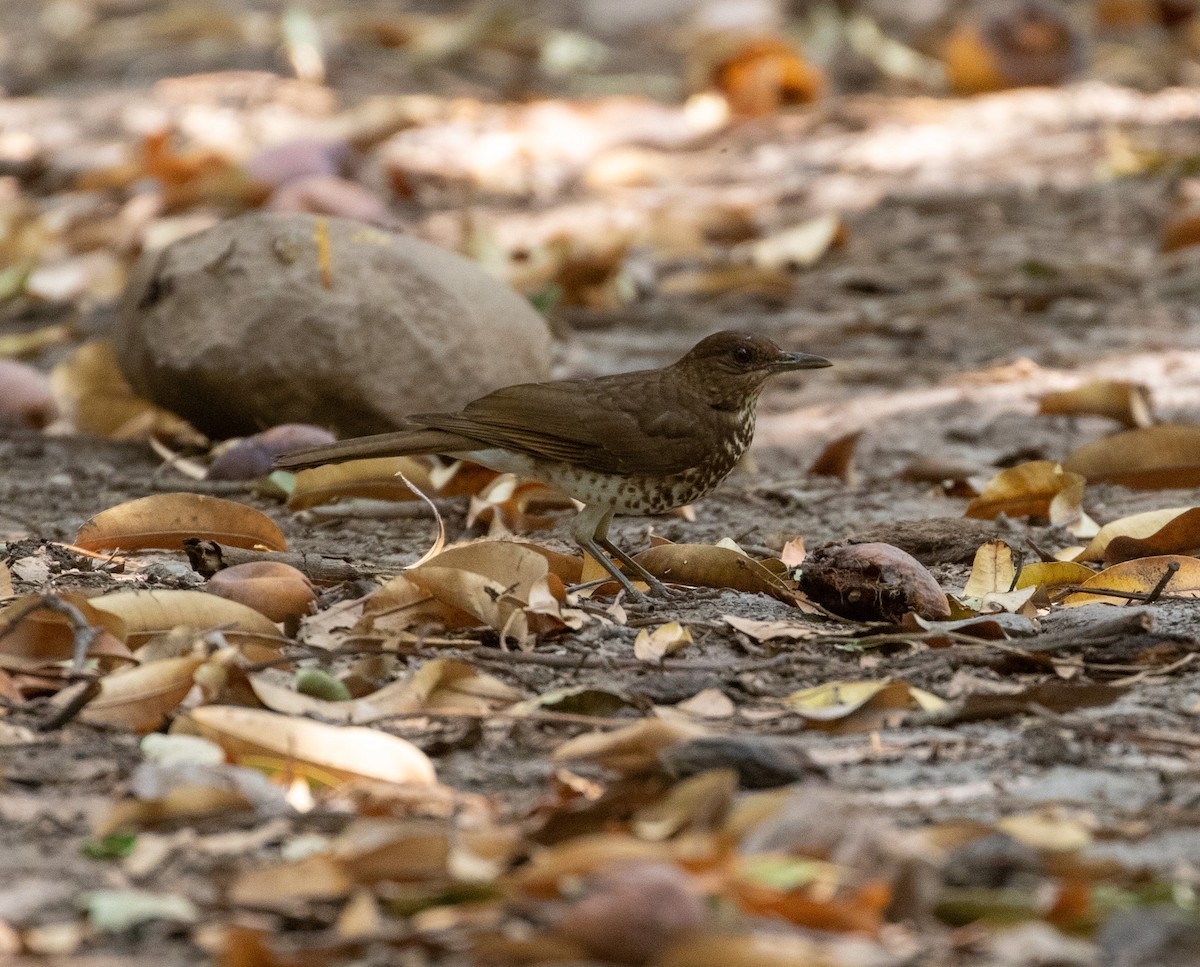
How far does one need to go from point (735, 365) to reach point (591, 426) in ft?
1.87

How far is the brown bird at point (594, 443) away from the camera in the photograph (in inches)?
187

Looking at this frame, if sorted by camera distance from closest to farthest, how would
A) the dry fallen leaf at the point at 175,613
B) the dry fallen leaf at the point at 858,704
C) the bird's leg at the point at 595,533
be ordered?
the dry fallen leaf at the point at 858,704 < the dry fallen leaf at the point at 175,613 < the bird's leg at the point at 595,533

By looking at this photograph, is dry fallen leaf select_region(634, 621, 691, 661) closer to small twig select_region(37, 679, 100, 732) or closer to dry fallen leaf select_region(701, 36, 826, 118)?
small twig select_region(37, 679, 100, 732)

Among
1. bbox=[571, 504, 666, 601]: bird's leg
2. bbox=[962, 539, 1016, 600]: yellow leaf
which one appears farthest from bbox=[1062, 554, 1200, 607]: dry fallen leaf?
bbox=[571, 504, 666, 601]: bird's leg

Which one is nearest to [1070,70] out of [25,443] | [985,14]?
[985,14]

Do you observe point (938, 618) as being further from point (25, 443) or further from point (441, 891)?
point (25, 443)

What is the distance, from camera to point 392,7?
13547 mm

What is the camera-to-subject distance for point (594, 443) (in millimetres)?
4758

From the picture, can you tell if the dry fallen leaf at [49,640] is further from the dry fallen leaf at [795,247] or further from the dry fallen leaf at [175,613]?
the dry fallen leaf at [795,247]

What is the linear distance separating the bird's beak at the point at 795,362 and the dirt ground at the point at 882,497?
483 millimetres

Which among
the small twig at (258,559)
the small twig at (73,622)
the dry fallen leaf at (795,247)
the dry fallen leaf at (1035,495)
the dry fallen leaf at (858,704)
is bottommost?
the dry fallen leaf at (795,247)

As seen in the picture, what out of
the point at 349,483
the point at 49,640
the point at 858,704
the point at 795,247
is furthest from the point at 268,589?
the point at 795,247

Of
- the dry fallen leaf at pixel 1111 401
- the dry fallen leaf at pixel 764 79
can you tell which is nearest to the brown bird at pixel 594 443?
the dry fallen leaf at pixel 1111 401

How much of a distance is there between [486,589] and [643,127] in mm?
7389
